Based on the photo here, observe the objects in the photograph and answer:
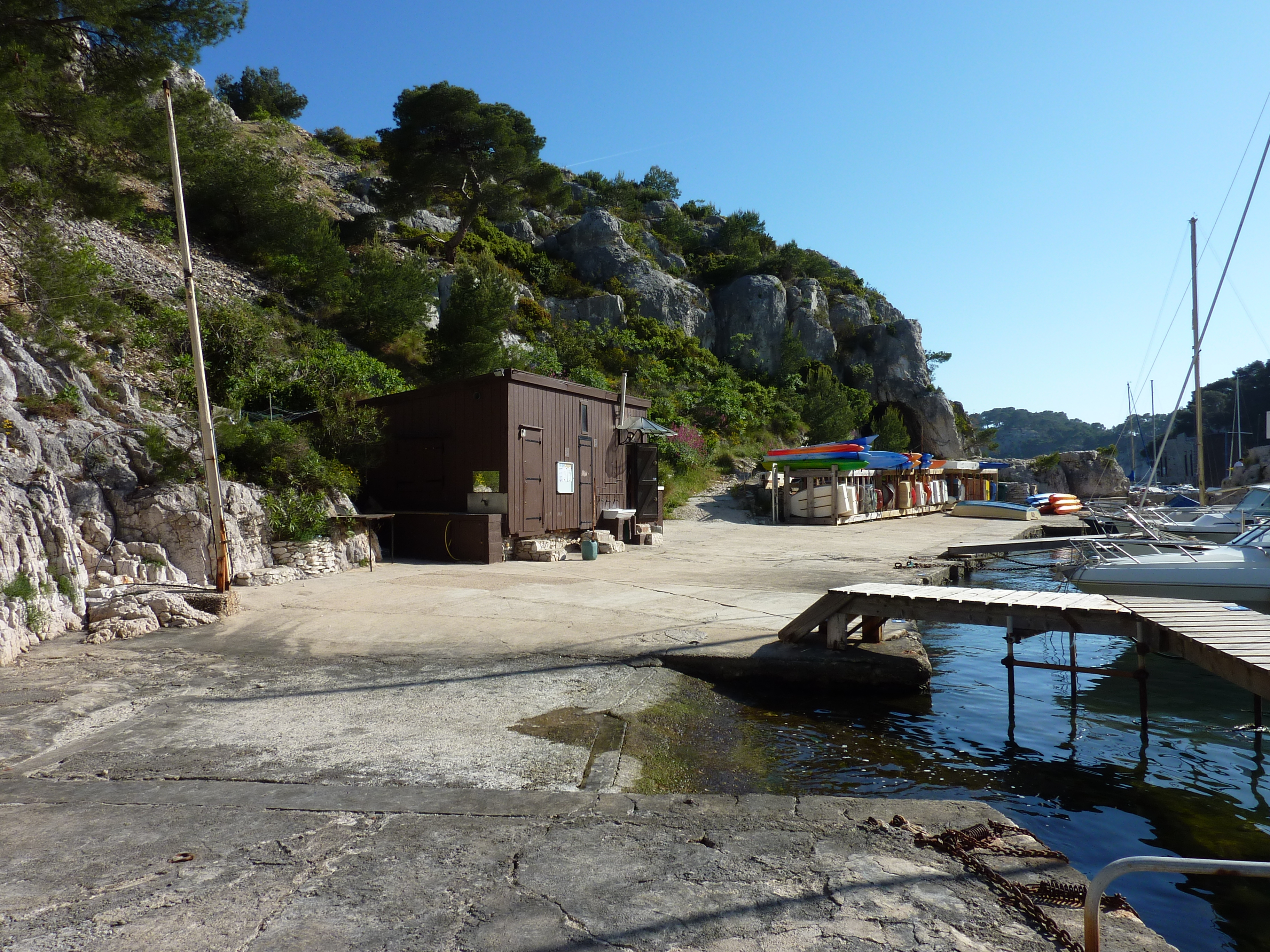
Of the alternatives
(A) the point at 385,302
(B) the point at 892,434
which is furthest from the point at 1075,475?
(A) the point at 385,302

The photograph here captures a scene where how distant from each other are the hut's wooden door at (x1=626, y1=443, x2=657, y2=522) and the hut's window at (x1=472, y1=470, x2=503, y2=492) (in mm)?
4904

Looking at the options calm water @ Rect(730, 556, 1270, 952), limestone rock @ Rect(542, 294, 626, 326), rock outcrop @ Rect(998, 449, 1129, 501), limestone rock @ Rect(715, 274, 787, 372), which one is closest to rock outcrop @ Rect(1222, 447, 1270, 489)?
rock outcrop @ Rect(998, 449, 1129, 501)

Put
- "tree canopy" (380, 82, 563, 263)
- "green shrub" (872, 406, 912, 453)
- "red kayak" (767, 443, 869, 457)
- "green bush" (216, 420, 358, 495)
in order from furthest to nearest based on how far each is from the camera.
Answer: "green shrub" (872, 406, 912, 453)
"tree canopy" (380, 82, 563, 263)
"red kayak" (767, 443, 869, 457)
"green bush" (216, 420, 358, 495)

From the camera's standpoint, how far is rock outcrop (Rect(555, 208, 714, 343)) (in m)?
43.6

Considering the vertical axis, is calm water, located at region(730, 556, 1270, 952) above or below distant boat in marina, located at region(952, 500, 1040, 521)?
below

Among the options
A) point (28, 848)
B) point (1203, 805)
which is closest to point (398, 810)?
point (28, 848)

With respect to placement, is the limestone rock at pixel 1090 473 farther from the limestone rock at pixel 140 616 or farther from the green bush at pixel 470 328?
the limestone rock at pixel 140 616

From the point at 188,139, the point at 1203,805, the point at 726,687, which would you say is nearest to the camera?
the point at 1203,805

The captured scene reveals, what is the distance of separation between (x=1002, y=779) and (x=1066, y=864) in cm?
239

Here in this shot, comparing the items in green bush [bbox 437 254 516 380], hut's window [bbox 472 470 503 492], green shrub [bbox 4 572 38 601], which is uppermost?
green bush [bbox 437 254 516 380]

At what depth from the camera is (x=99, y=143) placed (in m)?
16.6

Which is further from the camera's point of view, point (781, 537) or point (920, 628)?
point (781, 537)

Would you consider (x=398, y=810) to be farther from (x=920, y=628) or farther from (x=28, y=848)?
(x=920, y=628)

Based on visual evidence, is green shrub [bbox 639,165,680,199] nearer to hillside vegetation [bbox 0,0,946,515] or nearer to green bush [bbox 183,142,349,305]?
hillside vegetation [bbox 0,0,946,515]
